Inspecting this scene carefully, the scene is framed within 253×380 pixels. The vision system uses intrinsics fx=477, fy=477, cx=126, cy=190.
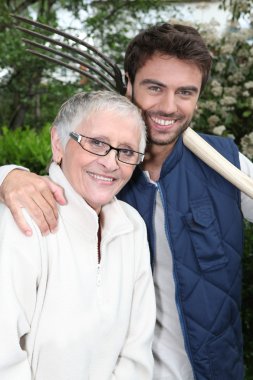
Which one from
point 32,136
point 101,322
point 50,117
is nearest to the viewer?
point 101,322

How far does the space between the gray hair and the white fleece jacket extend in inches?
6.2

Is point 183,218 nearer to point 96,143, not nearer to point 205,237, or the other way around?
point 205,237

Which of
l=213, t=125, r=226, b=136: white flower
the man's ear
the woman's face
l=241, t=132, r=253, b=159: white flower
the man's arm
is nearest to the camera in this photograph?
the man's arm

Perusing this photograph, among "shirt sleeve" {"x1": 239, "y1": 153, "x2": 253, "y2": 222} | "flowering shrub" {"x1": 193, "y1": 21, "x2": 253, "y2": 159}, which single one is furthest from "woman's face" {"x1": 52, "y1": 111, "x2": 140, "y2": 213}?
"flowering shrub" {"x1": 193, "y1": 21, "x2": 253, "y2": 159}

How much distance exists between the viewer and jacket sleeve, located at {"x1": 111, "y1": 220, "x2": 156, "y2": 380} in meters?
1.76

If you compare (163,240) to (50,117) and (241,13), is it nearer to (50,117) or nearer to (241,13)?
(241,13)

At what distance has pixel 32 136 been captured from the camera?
505 centimetres

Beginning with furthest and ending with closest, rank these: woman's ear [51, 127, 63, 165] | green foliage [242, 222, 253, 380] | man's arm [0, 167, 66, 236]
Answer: green foliage [242, 222, 253, 380] < woman's ear [51, 127, 63, 165] < man's arm [0, 167, 66, 236]

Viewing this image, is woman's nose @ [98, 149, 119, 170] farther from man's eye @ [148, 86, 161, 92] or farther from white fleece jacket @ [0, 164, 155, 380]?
man's eye @ [148, 86, 161, 92]

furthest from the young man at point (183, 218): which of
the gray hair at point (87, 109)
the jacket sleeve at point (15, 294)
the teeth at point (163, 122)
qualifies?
the jacket sleeve at point (15, 294)

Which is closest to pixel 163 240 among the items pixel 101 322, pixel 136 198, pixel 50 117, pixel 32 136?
pixel 136 198

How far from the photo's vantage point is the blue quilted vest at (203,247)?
2.02 metres

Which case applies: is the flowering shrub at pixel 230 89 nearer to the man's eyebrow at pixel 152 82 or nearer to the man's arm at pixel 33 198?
the man's eyebrow at pixel 152 82

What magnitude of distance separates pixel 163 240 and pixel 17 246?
856 millimetres
